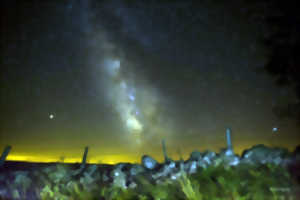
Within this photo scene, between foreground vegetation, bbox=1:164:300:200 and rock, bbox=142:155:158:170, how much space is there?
1.14 m

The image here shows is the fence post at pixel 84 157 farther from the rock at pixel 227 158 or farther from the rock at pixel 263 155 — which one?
the rock at pixel 263 155

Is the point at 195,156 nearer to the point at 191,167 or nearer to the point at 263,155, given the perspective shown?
the point at 191,167

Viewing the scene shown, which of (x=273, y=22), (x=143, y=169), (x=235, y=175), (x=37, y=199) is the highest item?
(x=273, y=22)

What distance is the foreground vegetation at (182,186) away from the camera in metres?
6.25

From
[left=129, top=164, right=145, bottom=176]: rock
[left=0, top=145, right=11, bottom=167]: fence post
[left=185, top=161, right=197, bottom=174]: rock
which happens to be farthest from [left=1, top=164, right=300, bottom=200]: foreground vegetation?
[left=0, top=145, right=11, bottom=167]: fence post

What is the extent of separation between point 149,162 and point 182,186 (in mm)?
3687

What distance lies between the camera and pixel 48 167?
12031mm

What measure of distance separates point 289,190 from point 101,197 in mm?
6084

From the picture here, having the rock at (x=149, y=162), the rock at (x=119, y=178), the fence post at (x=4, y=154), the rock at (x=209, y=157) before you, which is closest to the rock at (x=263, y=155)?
the rock at (x=209, y=157)

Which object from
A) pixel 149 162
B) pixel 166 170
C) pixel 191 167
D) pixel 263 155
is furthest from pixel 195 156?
pixel 263 155

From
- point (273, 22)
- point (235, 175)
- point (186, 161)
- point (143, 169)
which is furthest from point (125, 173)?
point (273, 22)

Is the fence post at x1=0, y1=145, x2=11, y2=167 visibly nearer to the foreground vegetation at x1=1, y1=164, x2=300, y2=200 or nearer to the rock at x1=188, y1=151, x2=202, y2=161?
the foreground vegetation at x1=1, y1=164, x2=300, y2=200

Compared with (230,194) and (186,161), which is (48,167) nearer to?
(186,161)

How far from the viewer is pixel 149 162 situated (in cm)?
1109
